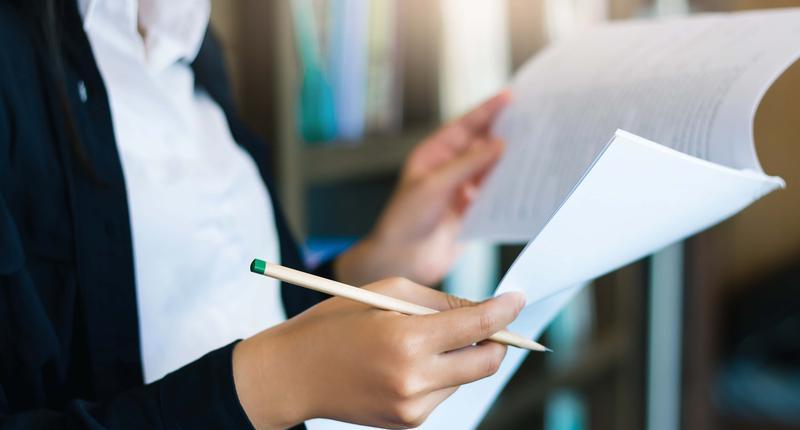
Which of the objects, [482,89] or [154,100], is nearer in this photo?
[154,100]

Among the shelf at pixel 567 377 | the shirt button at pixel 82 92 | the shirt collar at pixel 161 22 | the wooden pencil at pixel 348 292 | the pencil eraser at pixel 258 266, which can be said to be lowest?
the shelf at pixel 567 377

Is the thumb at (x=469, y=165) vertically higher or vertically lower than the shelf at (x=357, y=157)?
higher

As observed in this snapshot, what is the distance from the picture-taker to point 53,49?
606 millimetres

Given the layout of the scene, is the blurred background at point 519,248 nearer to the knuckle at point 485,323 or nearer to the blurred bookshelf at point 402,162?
the blurred bookshelf at point 402,162

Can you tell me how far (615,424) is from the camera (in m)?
2.36

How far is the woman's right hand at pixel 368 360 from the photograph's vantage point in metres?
0.45

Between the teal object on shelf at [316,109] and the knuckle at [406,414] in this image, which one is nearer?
the knuckle at [406,414]

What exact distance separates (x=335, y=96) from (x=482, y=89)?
1.60 ft

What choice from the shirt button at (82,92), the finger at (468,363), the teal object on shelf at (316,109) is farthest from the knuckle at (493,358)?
the teal object on shelf at (316,109)

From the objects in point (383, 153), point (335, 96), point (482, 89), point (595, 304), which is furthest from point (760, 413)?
point (335, 96)

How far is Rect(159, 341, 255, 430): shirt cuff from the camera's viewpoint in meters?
0.48

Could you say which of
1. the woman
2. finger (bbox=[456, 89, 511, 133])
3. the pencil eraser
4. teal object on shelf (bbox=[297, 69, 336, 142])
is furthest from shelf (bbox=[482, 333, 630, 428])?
the pencil eraser

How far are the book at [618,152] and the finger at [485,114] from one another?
0.6 inches

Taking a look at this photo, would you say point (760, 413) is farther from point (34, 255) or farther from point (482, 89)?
point (34, 255)
